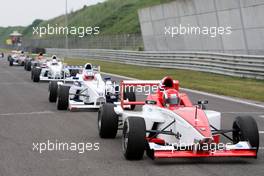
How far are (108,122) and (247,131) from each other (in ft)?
9.40

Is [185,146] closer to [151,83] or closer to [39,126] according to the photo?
[151,83]

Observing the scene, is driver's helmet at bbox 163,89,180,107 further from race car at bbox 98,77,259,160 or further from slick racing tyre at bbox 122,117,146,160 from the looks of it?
slick racing tyre at bbox 122,117,146,160

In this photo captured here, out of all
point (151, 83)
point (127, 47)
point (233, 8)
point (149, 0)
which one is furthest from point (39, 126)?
point (149, 0)

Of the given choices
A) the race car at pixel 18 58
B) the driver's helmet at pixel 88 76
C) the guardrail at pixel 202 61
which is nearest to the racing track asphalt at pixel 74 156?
the driver's helmet at pixel 88 76

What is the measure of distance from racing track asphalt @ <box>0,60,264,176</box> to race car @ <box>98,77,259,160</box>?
16 cm

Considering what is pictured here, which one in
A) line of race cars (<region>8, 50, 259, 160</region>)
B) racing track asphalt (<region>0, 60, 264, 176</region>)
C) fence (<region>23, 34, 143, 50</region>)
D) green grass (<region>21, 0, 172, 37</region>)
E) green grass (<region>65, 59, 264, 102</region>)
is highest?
green grass (<region>21, 0, 172, 37</region>)

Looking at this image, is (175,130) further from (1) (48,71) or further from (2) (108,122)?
(1) (48,71)

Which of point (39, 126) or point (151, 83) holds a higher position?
point (151, 83)

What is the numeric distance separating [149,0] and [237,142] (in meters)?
77.9

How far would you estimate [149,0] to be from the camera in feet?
284

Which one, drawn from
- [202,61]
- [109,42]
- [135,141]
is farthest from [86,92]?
[109,42]

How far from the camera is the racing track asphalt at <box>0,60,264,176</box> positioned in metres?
8.44

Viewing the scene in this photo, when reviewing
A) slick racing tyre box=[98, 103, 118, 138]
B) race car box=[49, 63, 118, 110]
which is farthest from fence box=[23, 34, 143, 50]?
slick racing tyre box=[98, 103, 118, 138]

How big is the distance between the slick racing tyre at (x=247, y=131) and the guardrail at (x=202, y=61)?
52.4ft
